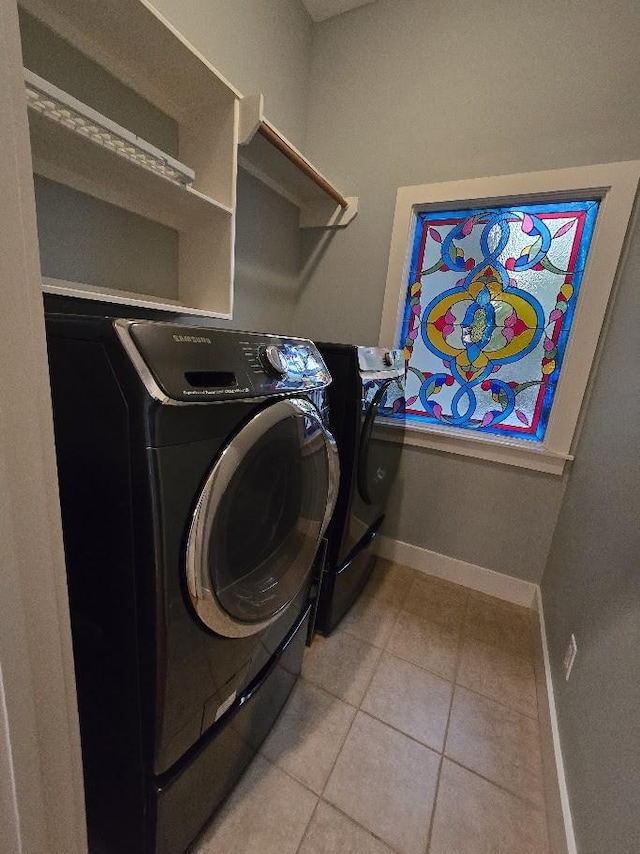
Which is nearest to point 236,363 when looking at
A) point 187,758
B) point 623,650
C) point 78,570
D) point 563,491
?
point 78,570

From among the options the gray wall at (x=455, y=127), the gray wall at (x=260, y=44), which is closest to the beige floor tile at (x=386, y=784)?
the gray wall at (x=455, y=127)

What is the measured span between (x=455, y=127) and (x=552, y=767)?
8.00 feet

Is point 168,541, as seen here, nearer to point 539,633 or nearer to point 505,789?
point 505,789

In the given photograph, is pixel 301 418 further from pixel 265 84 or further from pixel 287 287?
pixel 265 84

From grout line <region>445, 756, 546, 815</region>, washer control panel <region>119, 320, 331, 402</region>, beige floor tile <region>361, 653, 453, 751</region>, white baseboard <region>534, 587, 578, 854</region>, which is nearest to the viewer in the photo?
washer control panel <region>119, 320, 331, 402</region>

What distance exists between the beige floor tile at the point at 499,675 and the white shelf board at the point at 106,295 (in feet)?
5.55

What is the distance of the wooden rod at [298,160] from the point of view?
125 cm

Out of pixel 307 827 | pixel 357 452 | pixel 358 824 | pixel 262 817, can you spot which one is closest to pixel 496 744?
pixel 358 824

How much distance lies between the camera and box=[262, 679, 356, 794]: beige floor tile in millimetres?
974

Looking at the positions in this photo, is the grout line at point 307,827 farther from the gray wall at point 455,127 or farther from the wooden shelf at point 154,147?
the wooden shelf at point 154,147

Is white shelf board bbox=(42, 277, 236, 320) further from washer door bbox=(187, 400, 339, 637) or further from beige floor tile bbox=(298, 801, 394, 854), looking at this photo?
beige floor tile bbox=(298, 801, 394, 854)

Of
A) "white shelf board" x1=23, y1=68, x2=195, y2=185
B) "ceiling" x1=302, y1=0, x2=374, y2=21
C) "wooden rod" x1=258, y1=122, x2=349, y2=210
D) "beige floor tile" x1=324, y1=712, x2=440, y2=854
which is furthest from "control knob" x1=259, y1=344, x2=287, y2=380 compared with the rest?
"ceiling" x1=302, y1=0, x2=374, y2=21

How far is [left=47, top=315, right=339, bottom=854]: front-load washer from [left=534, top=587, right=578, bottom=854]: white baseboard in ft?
2.65

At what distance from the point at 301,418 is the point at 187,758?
0.71m
